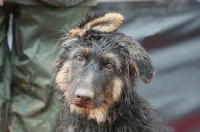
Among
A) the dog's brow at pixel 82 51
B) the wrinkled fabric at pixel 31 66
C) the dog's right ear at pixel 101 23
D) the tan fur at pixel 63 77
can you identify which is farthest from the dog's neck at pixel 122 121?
the wrinkled fabric at pixel 31 66

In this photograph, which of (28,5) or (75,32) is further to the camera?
(28,5)

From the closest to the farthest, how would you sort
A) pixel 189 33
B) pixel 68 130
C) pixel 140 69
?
1. pixel 140 69
2. pixel 68 130
3. pixel 189 33

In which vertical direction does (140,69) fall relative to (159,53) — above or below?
below

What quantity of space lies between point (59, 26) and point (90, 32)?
79cm

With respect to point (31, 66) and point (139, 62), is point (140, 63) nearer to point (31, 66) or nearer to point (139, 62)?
point (139, 62)

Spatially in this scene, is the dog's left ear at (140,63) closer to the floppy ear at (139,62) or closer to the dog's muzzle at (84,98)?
the floppy ear at (139,62)

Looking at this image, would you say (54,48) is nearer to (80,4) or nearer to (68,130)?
(80,4)

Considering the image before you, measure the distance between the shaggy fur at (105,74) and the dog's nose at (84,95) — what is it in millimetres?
61

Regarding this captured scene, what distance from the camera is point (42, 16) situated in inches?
150

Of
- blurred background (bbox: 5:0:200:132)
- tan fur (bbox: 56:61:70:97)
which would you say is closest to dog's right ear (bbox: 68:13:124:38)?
tan fur (bbox: 56:61:70:97)

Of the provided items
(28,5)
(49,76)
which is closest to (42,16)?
(28,5)

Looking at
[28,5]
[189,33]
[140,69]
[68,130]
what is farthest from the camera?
[189,33]

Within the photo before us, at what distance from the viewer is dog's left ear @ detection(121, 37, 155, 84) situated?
307 centimetres

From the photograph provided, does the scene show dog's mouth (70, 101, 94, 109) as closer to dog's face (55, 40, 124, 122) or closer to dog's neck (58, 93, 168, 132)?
dog's face (55, 40, 124, 122)
